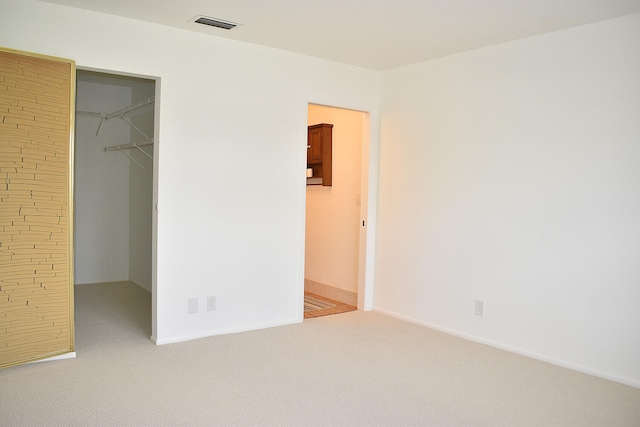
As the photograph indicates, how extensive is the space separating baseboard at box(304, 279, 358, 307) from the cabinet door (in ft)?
4.70

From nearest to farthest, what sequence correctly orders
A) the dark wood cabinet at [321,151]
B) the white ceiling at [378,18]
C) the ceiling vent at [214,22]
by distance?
the white ceiling at [378,18], the ceiling vent at [214,22], the dark wood cabinet at [321,151]

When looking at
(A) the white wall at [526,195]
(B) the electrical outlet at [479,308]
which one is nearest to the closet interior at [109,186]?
(A) the white wall at [526,195]

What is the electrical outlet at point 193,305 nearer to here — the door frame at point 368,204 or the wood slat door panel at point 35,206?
the wood slat door panel at point 35,206

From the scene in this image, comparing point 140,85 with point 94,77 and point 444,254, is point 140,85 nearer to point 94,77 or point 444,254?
point 94,77

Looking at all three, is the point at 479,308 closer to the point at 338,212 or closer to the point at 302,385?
the point at 302,385

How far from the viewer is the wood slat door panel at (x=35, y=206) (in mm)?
3402

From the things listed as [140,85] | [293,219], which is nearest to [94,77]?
[140,85]

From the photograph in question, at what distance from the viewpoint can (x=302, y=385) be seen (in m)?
3.33

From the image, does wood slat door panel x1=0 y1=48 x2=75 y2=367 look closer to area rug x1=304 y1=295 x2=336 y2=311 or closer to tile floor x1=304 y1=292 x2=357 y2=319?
tile floor x1=304 y1=292 x2=357 y2=319

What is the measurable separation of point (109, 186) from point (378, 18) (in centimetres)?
452

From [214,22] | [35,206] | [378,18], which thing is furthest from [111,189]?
[378,18]

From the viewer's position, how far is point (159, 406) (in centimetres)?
297

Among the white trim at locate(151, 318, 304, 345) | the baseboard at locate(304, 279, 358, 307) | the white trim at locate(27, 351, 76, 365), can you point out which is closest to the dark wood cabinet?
the baseboard at locate(304, 279, 358, 307)

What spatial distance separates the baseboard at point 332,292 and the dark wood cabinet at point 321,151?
1.19m
